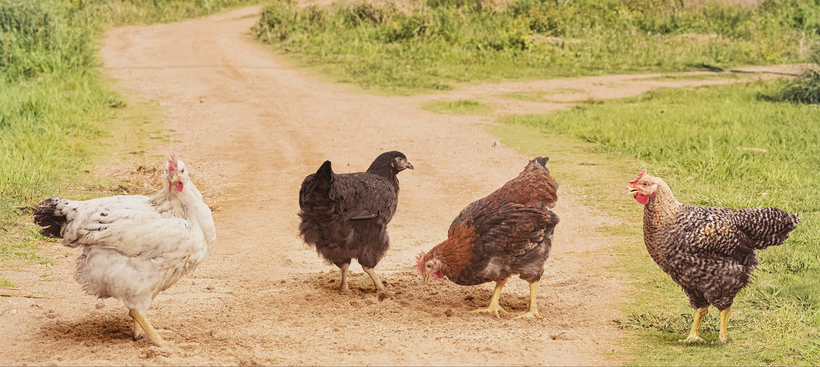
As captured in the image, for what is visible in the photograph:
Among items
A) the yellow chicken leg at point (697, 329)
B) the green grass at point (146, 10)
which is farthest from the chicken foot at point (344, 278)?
the green grass at point (146, 10)

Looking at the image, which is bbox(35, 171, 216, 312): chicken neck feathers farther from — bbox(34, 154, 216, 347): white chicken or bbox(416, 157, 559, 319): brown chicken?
bbox(416, 157, 559, 319): brown chicken

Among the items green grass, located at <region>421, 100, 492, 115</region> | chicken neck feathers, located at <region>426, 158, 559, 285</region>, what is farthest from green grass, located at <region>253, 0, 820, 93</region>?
chicken neck feathers, located at <region>426, 158, 559, 285</region>

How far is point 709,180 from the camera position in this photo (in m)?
8.74

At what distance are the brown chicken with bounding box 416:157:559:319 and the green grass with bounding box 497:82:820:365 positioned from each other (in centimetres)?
76

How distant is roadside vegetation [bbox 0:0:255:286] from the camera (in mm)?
7479

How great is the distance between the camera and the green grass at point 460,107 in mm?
13359

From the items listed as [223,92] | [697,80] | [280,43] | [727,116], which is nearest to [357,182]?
[727,116]

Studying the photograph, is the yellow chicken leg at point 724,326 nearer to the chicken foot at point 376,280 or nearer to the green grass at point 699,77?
the chicken foot at point 376,280

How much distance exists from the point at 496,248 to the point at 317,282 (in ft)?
5.67

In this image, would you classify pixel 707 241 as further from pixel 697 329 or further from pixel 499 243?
pixel 499 243

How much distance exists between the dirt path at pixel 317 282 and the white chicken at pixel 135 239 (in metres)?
0.35

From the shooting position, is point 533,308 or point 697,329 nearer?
point 697,329

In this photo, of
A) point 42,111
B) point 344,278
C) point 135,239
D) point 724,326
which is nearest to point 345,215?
point 344,278

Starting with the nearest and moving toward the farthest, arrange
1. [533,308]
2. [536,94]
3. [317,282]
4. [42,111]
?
[533,308] < [317,282] < [42,111] < [536,94]
